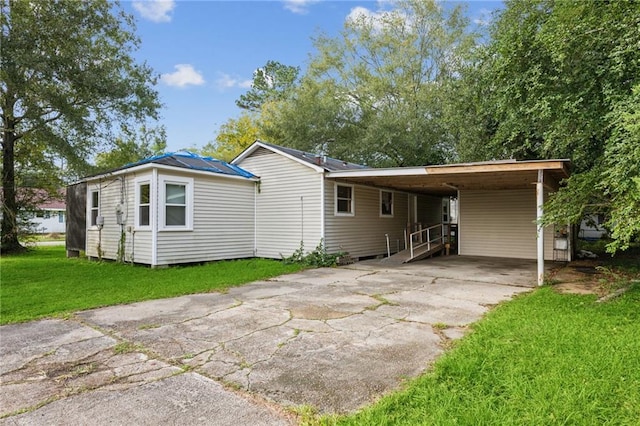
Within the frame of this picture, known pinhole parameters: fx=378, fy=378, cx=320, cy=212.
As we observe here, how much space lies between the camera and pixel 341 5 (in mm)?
21312

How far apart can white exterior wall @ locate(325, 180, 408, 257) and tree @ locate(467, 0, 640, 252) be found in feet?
16.3

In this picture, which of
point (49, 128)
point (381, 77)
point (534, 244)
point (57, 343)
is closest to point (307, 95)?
point (381, 77)

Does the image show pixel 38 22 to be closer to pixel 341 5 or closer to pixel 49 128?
pixel 49 128

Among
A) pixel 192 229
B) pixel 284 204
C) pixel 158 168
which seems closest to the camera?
pixel 158 168

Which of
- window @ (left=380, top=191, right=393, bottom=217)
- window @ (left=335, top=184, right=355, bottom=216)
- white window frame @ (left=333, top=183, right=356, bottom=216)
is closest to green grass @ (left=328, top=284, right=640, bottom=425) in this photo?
white window frame @ (left=333, top=183, right=356, bottom=216)

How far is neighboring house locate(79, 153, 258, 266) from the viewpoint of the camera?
30.6ft

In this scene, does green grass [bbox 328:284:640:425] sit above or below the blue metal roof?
below

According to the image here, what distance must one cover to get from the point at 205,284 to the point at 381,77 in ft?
58.9

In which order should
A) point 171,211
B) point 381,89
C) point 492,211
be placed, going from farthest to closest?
1. point 381,89
2. point 492,211
3. point 171,211

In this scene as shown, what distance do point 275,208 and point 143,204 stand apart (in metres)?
3.58

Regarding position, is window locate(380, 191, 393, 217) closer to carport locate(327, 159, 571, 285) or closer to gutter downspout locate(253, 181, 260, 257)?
carport locate(327, 159, 571, 285)

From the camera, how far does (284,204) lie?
11.1 m

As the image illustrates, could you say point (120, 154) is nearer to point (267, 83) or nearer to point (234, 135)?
point (234, 135)

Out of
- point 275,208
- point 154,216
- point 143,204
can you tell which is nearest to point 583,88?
point 275,208
